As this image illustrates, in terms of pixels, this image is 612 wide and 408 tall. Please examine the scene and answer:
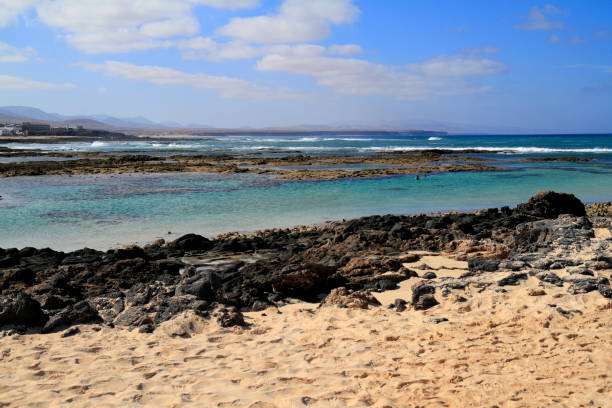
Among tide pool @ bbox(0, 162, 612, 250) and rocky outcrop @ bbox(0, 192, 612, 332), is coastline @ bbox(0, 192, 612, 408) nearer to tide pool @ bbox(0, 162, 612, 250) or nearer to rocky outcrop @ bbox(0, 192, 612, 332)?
rocky outcrop @ bbox(0, 192, 612, 332)

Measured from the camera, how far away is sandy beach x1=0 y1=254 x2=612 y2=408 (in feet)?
14.4

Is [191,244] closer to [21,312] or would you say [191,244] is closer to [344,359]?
[21,312]

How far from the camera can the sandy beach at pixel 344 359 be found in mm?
4383

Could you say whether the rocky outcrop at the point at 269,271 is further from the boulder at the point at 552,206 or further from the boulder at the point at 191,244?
the boulder at the point at 552,206

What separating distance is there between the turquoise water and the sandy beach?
7.22 m

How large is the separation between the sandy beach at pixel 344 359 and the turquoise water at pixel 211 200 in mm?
7215

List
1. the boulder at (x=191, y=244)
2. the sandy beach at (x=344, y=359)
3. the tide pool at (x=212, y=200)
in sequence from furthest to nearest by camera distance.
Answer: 1. the tide pool at (x=212, y=200)
2. the boulder at (x=191, y=244)
3. the sandy beach at (x=344, y=359)

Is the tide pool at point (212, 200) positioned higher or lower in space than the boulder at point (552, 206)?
lower

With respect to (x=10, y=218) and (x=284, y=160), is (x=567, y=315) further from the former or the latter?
(x=284, y=160)

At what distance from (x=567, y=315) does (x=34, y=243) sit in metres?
11.9

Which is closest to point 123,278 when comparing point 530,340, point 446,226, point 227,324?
point 227,324

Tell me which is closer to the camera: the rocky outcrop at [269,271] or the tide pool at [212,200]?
the rocky outcrop at [269,271]

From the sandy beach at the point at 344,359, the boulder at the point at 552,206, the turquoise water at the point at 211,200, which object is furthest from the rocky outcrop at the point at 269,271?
the turquoise water at the point at 211,200

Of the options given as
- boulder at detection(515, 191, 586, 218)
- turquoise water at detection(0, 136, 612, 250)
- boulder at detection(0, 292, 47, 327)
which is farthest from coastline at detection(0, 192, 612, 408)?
turquoise water at detection(0, 136, 612, 250)
